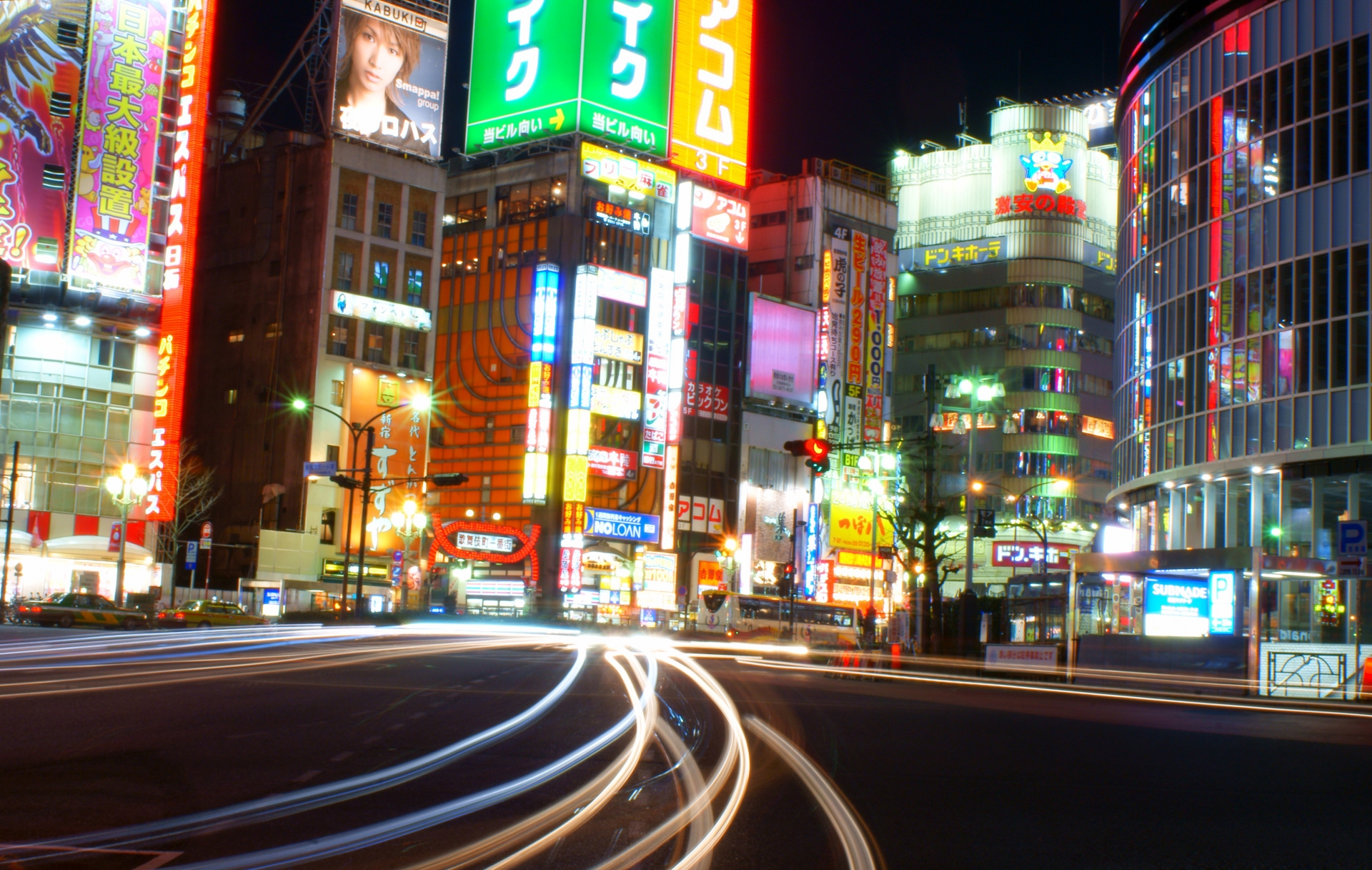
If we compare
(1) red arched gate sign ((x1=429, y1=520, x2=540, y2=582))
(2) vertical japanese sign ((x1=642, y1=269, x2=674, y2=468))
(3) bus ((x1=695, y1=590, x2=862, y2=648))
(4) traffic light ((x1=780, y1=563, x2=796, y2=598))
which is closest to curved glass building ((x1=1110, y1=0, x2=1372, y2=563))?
(4) traffic light ((x1=780, y1=563, x2=796, y2=598))

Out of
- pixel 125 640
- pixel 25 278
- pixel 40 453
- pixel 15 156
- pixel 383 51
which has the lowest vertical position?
pixel 125 640

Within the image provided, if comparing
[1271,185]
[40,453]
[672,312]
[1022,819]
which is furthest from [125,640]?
[672,312]

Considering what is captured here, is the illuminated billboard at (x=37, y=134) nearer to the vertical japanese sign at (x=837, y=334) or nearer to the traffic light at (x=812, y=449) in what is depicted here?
the traffic light at (x=812, y=449)

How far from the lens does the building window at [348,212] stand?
3342 inches

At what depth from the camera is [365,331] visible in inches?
3351

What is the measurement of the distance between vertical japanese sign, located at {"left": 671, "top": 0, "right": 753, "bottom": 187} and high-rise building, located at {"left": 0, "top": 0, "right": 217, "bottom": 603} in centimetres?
3484

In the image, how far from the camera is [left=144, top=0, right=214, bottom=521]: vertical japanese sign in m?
66.8

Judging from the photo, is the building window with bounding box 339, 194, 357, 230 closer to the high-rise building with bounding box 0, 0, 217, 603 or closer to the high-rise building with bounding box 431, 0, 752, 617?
the high-rise building with bounding box 431, 0, 752, 617

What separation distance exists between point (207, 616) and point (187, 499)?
24444 mm

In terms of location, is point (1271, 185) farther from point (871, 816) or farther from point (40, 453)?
point (40, 453)

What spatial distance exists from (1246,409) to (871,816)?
4606 centimetres

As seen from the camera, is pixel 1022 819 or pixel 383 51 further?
pixel 383 51

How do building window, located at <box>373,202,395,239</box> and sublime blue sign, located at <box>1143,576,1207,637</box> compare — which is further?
building window, located at <box>373,202,395,239</box>

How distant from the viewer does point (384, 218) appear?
8769cm
